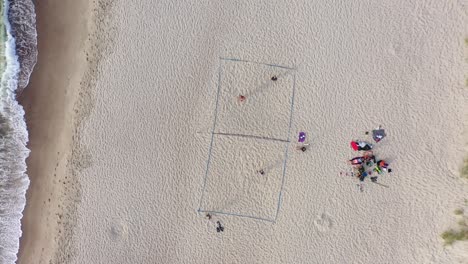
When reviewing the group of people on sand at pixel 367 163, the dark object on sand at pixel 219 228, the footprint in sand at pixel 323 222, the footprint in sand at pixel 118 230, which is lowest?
the footprint in sand at pixel 118 230

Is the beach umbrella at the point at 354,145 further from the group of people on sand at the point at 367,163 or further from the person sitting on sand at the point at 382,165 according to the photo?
the person sitting on sand at the point at 382,165

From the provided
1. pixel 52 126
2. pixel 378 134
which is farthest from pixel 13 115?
pixel 378 134

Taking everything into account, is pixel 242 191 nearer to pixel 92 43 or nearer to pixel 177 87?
pixel 177 87

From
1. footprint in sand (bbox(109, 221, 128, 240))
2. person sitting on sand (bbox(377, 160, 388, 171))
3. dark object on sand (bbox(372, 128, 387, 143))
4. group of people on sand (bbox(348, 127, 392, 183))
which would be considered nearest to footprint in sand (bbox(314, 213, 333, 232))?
group of people on sand (bbox(348, 127, 392, 183))

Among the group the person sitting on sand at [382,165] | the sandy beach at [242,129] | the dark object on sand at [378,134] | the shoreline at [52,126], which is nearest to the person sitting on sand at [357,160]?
the sandy beach at [242,129]

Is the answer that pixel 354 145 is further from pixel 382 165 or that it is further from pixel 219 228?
pixel 219 228

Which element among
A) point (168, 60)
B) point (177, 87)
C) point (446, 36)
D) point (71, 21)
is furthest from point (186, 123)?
point (446, 36)
